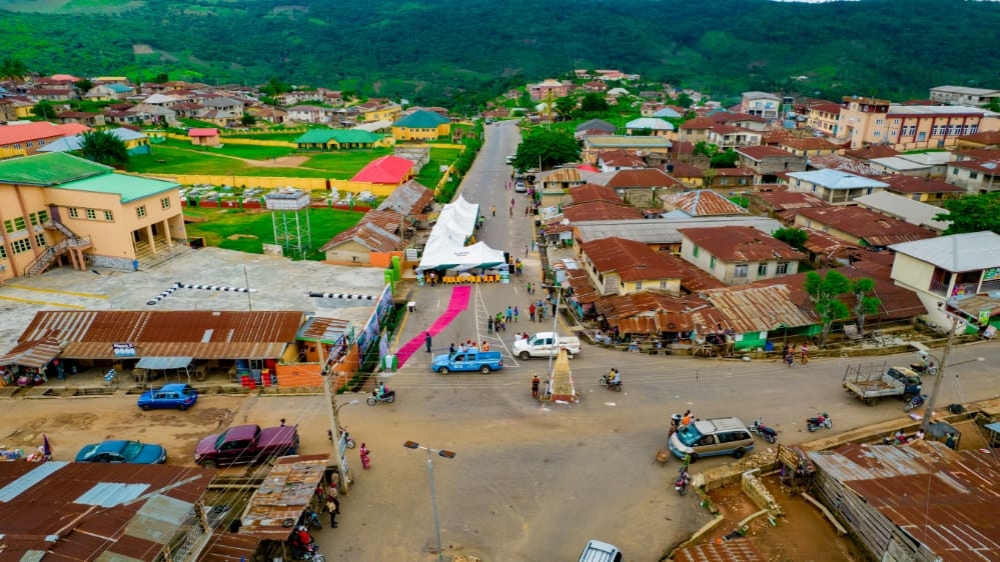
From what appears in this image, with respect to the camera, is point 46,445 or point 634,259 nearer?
point 46,445

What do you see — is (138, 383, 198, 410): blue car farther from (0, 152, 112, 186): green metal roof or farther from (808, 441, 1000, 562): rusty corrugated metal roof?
(808, 441, 1000, 562): rusty corrugated metal roof

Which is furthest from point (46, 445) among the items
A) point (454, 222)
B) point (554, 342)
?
point (454, 222)

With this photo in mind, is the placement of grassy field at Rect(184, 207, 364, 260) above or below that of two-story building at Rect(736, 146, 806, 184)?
below

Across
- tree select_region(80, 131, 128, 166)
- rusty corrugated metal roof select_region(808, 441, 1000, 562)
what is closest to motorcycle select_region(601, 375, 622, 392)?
rusty corrugated metal roof select_region(808, 441, 1000, 562)

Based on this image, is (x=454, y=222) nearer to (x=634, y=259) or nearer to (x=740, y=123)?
(x=634, y=259)

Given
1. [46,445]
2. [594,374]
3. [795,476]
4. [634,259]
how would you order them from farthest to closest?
[634,259]
[594,374]
[46,445]
[795,476]

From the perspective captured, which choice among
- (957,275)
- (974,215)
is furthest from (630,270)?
(974,215)
